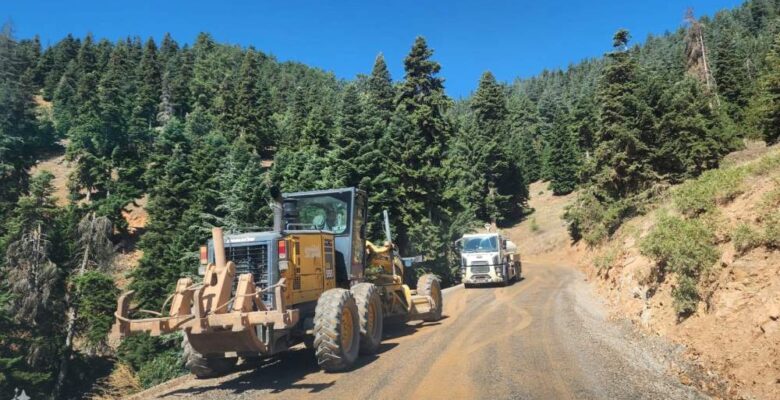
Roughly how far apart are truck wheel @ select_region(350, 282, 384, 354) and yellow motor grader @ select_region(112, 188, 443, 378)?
19 mm

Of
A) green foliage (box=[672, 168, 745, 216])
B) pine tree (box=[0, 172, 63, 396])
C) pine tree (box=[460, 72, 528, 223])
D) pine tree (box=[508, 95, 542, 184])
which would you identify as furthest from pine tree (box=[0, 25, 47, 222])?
pine tree (box=[508, 95, 542, 184])

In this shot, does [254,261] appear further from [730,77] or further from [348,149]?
[730,77]

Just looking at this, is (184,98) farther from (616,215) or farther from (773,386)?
(773,386)

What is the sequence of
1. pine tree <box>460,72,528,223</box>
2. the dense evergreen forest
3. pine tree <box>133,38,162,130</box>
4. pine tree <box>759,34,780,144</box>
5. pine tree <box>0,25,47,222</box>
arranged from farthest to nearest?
pine tree <box>133,38,162,130</box>, pine tree <box>460,72,528,223</box>, pine tree <box>0,25,47,222</box>, the dense evergreen forest, pine tree <box>759,34,780,144</box>

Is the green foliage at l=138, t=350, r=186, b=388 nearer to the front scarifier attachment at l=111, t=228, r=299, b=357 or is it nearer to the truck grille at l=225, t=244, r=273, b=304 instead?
the truck grille at l=225, t=244, r=273, b=304

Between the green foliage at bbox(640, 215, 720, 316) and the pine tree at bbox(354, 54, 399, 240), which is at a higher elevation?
the pine tree at bbox(354, 54, 399, 240)

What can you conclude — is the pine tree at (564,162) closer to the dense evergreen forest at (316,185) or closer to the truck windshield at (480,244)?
the dense evergreen forest at (316,185)

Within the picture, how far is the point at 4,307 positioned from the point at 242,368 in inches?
925

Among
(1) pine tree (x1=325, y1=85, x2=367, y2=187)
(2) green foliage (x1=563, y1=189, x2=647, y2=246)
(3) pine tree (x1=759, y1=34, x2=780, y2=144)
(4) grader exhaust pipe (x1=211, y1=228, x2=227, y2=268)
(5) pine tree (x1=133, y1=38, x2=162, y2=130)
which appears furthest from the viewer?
(5) pine tree (x1=133, y1=38, x2=162, y2=130)

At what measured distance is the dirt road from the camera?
723 centimetres

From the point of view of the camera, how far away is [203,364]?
880 cm

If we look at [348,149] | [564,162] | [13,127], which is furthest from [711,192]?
[13,127]

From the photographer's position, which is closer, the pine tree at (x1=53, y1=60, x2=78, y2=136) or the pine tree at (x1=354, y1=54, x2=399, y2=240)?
the pine tree at (x1=354, y1=54, x2=399, y2=240)

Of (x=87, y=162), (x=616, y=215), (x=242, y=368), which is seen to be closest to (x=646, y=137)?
(x=616, y=215)
